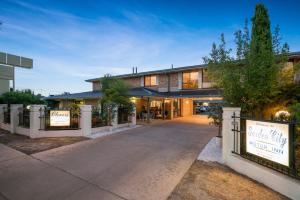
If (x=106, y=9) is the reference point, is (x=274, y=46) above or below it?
below

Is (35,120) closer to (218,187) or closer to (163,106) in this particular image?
(218,187)

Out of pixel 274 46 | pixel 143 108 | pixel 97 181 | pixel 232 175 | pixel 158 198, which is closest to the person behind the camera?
pixel 158 198

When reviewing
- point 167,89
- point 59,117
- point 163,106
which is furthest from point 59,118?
point 167,89

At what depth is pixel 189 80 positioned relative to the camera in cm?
1986

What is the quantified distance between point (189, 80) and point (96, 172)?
1685 centimetres

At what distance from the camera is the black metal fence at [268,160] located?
3502mm

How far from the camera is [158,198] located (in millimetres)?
3439

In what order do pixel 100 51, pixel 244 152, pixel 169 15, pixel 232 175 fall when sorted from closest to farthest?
pixel 232 175
pixel 244 152
pixel 169 15
pixel 100 51

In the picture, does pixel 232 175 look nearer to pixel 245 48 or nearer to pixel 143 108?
pixel 245 48

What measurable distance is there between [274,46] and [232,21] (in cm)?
1142

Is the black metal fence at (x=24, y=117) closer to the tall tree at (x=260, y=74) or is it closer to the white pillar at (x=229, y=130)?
the white pillar at (x=229, y=130)

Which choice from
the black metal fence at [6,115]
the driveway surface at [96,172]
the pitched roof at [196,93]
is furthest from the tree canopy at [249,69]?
the black metal fence at [6,115]

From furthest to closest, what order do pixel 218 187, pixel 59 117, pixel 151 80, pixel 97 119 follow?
pixel 151 80
pixel 97 119
pixel 59 117
pixel 218 187

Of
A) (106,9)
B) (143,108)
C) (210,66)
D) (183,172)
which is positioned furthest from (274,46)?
(143,108)
